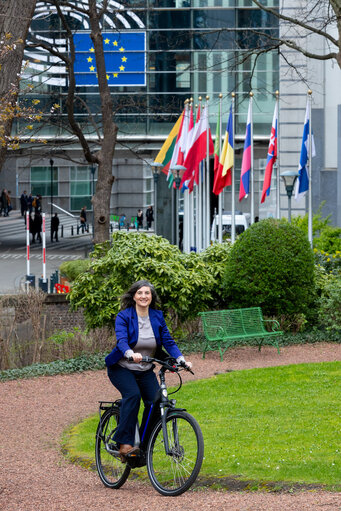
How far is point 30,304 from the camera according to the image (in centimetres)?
1631

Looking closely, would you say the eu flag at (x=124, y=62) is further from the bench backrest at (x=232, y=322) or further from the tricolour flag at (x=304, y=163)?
the bench backrest at (x=232, y=322)

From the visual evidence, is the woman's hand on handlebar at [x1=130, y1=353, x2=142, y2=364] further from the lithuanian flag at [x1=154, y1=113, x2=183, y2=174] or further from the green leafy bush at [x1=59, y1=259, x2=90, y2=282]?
the lithuanian flag at [x1=154, y1=113, x2=183, y2=174]

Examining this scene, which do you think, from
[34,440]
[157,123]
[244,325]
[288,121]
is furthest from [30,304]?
[157,123]

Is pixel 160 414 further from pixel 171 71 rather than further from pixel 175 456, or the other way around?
pixel 171 71

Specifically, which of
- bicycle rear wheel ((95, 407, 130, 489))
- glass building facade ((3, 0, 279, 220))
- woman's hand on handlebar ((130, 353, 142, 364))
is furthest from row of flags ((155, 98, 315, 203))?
woman's hand on handlebar ((130, 353, 142, 364))

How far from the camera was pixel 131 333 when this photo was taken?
25.3ft

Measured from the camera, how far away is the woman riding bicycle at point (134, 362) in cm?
764

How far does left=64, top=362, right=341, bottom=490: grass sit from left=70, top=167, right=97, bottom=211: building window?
183 ft

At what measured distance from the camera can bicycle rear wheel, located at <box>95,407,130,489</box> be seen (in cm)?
799

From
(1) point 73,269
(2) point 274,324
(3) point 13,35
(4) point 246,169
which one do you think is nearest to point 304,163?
(4) point 246,169

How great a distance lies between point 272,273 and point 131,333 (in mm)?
10355

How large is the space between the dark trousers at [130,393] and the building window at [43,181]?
62.3 metres

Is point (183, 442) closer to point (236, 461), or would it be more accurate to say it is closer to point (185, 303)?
point (236, 461)

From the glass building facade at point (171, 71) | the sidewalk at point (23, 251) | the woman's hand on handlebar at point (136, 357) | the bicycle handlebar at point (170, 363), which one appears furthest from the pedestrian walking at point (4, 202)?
the woman's hand on handlebar at point (136, 357)
